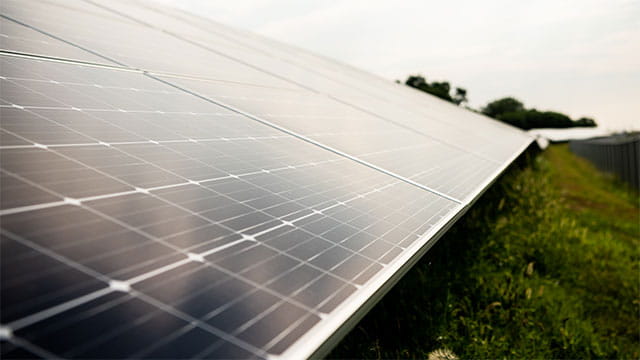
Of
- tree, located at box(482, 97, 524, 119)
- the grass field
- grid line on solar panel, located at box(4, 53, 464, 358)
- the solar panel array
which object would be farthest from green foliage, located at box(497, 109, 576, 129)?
grid line on solar panel, located at box(4, 53, 464, 358)

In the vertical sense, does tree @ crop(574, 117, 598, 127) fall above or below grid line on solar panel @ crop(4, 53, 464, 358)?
below

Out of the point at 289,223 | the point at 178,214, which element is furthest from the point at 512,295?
the point at 178,214

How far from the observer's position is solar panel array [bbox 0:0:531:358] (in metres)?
1.55

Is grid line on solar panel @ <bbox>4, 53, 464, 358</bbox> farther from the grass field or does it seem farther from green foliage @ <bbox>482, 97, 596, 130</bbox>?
green foliage @ <bbox>482, 97, 596, 130</bbox>

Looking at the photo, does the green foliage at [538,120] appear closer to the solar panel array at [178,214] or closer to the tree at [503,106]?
the tree at [503,106]

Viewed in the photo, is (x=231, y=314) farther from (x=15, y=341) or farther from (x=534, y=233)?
(x=534, y=233)

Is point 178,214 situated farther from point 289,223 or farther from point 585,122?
point 585,122

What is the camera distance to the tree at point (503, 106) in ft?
389

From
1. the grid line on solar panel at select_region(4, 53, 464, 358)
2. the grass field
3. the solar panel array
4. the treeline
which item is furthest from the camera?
the treeline

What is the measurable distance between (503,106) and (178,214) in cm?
12600

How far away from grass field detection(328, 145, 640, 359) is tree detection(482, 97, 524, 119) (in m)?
114

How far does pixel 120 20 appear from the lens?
9.06 metres

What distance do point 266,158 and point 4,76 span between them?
180cm

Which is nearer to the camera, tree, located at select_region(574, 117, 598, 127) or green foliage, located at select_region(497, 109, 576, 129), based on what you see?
green foliage, located at select_region(497, 109, 576, 129)
